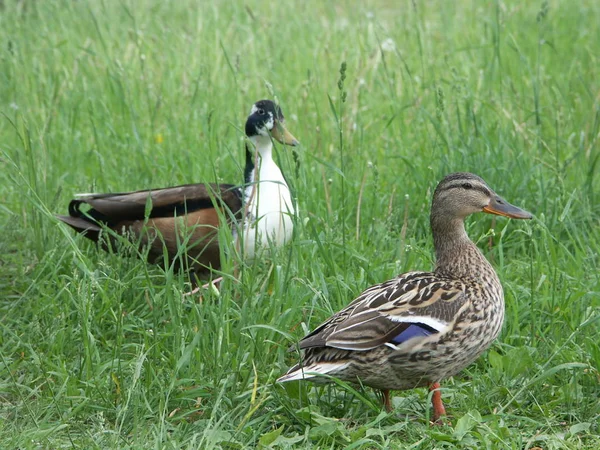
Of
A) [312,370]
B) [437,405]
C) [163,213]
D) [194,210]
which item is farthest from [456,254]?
[163,213]

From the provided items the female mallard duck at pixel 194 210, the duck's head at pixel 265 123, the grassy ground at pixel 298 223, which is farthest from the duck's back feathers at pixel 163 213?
the duck's head at pixel 265 123

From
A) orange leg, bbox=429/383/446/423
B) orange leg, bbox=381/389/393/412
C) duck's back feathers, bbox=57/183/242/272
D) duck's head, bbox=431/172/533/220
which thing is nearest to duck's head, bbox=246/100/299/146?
duck's back feathers, bbox=57/183/242/272

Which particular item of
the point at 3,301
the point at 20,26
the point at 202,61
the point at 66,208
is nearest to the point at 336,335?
the point at 3,301

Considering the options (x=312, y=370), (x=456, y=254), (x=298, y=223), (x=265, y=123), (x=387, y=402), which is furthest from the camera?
(x=265, y=123)

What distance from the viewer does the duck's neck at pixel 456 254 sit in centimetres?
404

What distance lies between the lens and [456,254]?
4.12 m

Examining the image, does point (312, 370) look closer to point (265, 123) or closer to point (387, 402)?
point (387, 402)

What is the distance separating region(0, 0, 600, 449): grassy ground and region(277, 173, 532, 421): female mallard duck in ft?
0.43

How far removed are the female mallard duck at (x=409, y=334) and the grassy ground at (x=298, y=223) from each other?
0.43 feet

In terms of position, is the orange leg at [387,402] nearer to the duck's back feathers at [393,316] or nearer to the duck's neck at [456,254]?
the duck's back feathers at [393,316]

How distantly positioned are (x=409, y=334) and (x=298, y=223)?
1.21 metres

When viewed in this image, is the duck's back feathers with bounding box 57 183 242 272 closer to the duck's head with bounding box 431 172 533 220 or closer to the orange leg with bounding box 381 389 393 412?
the duck's head with bounding box 431 172 533 220

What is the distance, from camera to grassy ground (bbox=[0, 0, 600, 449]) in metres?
3.75

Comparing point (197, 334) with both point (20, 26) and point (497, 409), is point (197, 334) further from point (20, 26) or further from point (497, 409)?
point (20, 26)
